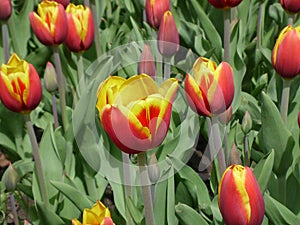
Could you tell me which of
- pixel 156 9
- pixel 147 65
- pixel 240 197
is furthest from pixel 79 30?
pixel 240 197

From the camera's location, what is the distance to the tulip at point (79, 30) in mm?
1877

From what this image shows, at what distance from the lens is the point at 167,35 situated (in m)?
1.79

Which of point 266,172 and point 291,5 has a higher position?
point 291,5

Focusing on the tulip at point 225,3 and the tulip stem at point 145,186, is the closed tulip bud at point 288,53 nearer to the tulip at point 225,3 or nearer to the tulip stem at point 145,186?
the tulip at point 225,3

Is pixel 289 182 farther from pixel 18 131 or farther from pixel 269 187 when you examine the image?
pixel 18 131

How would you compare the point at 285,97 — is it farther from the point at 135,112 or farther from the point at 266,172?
the point at 135,112

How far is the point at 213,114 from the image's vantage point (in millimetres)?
1280

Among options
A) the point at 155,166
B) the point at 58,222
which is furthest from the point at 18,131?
the point at 155,166

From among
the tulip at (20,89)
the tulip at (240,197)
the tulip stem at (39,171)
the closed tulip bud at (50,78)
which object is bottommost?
the tulip stem at (39,171)

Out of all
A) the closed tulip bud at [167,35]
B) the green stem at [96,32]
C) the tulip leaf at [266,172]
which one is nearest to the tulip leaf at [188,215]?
the tulip leaf at [266,172]

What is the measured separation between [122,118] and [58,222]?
2.36 feet

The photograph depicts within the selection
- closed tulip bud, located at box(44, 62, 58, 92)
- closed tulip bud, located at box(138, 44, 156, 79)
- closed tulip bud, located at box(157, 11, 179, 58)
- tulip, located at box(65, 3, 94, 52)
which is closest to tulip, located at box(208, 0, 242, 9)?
closed tulip bud, located at box(157, 11, 179, 58)

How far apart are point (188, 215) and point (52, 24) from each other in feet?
2.28

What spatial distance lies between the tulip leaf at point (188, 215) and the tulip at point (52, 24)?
0.66m
